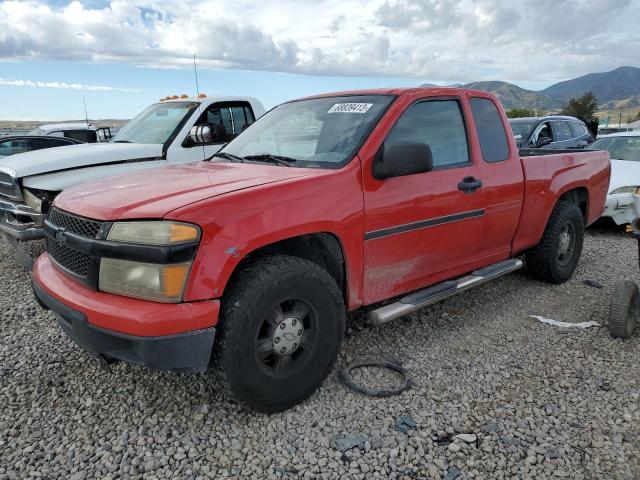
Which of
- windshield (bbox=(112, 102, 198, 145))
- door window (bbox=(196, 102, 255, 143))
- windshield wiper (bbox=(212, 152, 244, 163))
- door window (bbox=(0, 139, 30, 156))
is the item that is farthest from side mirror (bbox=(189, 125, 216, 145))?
door window (bbox=(0, 139, 30, 156))

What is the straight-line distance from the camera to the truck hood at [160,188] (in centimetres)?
247

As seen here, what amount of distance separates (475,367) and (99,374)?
2468 millimetres

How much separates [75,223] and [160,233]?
2.17ft

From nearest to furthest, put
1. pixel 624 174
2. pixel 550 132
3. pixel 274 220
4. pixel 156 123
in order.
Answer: pixel 274 220, pixel 156 123, pixel 624 174, pixel 550 132

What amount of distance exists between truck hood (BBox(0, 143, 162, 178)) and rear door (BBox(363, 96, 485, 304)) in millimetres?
3651

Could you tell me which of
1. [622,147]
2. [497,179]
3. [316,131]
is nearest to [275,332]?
[316,131]

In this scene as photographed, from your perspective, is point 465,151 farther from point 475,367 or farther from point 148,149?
point 148,149

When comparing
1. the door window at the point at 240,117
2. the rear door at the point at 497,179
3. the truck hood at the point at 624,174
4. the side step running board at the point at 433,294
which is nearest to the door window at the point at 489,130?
the rear door at the point at 497,179

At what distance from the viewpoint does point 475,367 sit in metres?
3.37

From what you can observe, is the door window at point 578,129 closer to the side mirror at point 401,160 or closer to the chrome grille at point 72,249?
the side mirror at point 401,160

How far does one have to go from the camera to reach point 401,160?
299 centimetres

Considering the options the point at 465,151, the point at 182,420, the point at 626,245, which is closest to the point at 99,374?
the point at 182,420

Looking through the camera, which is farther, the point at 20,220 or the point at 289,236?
the point at 20,220

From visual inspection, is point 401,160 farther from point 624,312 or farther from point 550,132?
point 550,132
